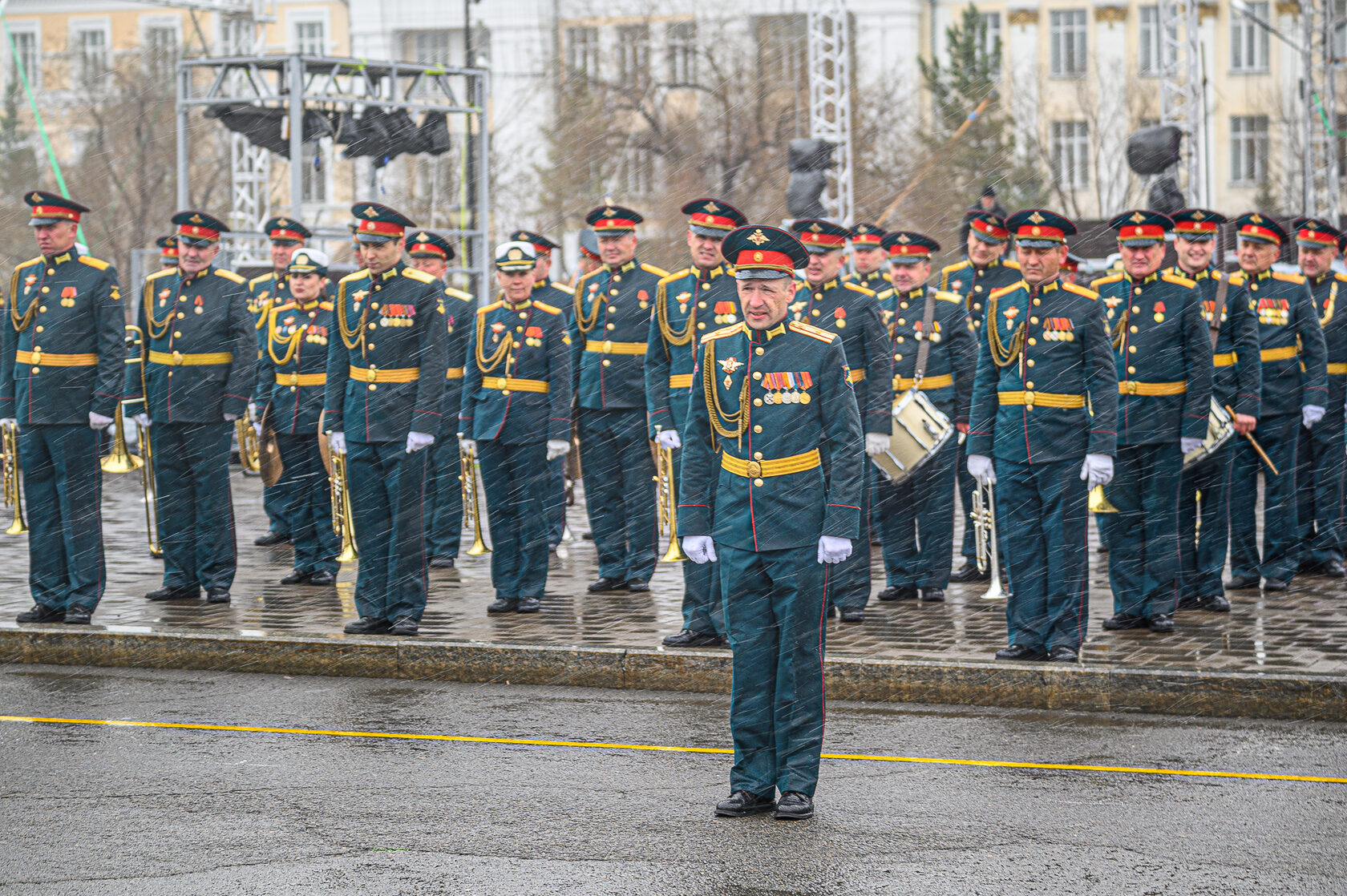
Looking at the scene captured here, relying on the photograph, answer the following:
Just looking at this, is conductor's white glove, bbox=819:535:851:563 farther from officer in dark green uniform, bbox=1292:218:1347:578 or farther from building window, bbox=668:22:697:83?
building window, bbox=668:22:697:83

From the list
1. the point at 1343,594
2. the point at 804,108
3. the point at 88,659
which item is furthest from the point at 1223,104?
the point at 88,659

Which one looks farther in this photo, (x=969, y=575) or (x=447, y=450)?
(x=447, y=450)

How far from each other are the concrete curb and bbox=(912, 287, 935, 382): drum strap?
3.09 metres

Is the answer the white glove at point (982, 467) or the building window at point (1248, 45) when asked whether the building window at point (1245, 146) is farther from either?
the white glove at point (982, 467)

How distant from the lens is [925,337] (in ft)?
39.6

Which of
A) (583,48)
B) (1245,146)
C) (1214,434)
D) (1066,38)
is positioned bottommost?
(1214,434)

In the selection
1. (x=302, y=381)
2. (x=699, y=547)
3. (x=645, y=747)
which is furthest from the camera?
(x=302, y=381)

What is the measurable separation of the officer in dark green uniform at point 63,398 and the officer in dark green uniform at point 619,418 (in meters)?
3.07

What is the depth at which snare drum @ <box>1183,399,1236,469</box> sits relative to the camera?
11.0 metres

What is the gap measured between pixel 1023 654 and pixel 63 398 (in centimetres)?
583

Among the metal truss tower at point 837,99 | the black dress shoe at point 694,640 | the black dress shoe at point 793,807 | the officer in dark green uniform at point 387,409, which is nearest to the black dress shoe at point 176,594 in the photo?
the officer in dark green uniform at point 387,409

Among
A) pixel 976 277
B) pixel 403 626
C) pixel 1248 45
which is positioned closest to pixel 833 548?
pixel 403 626

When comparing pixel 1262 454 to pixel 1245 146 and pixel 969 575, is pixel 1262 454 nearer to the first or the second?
pixel 969 575

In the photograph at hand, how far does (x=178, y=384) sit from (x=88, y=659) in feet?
7.44
